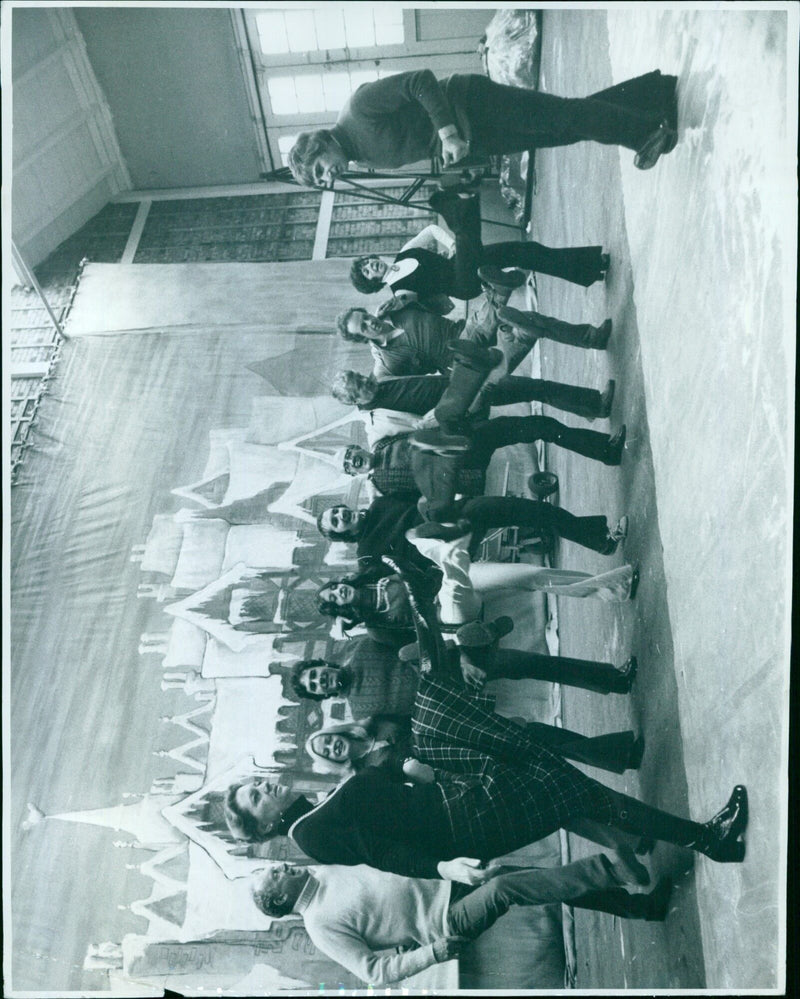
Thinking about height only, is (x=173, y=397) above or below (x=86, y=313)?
below

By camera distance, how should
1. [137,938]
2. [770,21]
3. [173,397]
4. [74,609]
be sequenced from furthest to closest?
1. [173,397]
2. [74,609]
3. [137,938]
4. [770,21]

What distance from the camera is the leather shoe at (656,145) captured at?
4.04 metres

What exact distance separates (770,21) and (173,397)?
3.33m

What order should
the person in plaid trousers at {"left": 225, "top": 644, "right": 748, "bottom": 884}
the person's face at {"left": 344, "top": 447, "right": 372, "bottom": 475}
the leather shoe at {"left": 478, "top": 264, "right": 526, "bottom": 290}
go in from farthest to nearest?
the person's face at {"left": 344, "top": 447, "right": 372, "bottom": 475}, the leather shoe at {"left": 478, "top": 264, "right": 526, "bottom": 290}, the person in plaid trousers at {"left": 225, "top": 644, "right": 748, "bottom": 884}

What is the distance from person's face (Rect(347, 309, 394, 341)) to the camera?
514 centimetres

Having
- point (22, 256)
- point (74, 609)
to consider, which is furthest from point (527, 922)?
point (22, 256)

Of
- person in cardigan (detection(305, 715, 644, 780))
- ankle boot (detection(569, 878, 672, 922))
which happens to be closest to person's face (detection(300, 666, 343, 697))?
person in cardigan (detection(305, 715, 644, 780))

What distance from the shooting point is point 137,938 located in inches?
177

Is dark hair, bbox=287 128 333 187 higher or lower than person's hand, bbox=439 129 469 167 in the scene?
higher

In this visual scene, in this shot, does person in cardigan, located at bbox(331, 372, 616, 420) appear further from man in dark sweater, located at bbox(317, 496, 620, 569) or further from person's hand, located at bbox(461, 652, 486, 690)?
person's hand, located at bbox(461, 652, 486, 690)

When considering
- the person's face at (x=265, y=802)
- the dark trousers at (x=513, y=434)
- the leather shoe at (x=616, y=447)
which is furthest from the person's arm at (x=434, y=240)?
the person's face at (x=265, y=802)

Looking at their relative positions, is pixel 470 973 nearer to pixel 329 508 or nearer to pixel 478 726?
pixel 478 726

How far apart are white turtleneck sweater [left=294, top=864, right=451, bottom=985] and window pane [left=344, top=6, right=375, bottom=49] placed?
11.8 feet

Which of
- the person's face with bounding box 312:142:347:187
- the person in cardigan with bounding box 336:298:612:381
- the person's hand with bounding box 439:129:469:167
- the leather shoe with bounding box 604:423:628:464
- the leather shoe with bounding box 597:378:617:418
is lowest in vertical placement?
the leather shoe with bounding box 604:423:628:464
